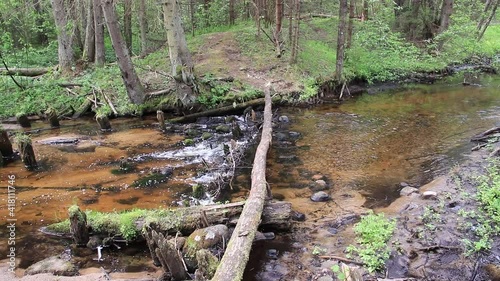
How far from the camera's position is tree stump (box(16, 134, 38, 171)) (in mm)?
9164

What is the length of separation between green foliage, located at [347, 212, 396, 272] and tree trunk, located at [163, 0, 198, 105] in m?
9.18

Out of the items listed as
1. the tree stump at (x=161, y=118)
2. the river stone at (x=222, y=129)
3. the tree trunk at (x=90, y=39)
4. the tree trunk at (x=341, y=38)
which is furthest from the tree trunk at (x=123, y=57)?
the tree trunk at (x=341, y=38)

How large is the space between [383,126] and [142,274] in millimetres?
9968

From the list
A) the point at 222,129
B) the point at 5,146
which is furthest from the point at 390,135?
the point at 5,146

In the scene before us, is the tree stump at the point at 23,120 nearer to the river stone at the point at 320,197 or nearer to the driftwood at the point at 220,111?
the driftwood at the point at 220,111

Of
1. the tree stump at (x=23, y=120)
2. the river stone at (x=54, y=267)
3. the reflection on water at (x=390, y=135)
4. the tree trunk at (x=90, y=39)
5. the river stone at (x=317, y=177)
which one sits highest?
the tree trunk at (x=90, y=39)

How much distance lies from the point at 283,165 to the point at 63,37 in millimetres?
13263

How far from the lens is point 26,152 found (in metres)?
9.22

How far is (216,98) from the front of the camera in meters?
14.4

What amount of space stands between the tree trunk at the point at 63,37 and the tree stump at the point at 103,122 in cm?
615

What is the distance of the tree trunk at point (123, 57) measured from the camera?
1278 cm

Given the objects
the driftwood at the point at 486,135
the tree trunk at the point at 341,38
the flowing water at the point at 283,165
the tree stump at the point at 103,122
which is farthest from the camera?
the tree trunk at the point at 341,38

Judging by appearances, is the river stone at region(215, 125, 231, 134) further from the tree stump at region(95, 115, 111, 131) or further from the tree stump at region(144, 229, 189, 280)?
the tree stump at region(144, 229, 189, 280)

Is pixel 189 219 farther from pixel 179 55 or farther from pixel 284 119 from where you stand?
pixel 179 55
